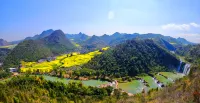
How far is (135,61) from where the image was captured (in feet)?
384

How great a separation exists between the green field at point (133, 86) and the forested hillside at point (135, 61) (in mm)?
11035

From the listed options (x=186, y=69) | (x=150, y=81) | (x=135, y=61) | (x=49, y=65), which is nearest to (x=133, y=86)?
(x=150, y=81)

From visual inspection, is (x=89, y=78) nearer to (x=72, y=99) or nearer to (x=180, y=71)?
(x=72, y=99)

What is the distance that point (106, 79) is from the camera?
10056cm

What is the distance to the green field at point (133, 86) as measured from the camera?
83.8 meters

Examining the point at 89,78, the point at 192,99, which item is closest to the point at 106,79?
the point at 89,78

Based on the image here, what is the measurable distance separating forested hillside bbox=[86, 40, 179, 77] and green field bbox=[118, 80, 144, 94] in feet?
36.2

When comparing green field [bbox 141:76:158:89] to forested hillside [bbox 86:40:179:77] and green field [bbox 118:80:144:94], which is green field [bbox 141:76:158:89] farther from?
forested hillside [bbox 86:40:179:77]

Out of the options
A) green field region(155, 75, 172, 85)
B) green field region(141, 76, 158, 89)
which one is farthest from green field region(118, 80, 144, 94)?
green field region(155, 75, 172, 85)

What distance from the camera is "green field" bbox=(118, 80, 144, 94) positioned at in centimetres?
8375

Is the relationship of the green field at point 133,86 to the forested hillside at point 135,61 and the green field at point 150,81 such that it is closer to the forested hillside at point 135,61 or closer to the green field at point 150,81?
the green field at point 150,81

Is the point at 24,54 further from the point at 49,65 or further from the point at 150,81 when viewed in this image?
the point at 150,81

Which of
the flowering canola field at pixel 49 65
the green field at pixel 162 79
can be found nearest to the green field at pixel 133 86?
the green field at pixel 162 79

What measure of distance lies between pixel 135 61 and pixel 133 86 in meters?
29.5
